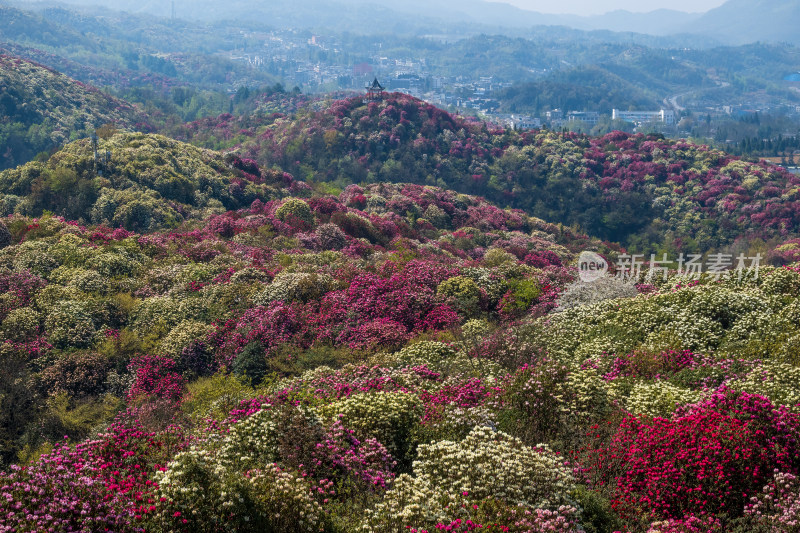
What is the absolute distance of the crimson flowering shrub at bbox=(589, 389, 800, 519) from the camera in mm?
9156

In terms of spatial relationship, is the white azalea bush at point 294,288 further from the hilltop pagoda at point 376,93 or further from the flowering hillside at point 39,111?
the flowering hillside at point 39,111

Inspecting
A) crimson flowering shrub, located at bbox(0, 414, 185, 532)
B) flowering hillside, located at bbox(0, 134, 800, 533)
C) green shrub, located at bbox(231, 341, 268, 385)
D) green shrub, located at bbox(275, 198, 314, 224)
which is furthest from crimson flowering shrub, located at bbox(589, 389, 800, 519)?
green shrub, located at bbox(275, 198, 314, 224)

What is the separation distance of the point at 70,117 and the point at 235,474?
247 ft

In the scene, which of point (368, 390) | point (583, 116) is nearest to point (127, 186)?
point (368, 390)

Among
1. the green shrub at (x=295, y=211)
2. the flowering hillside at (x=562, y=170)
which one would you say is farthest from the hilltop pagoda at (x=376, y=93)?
the green shrub at (x=295, y=211)

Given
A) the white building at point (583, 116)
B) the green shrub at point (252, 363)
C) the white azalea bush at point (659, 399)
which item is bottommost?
the green shrub at point (252, 363)

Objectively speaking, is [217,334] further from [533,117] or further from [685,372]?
[533,117]

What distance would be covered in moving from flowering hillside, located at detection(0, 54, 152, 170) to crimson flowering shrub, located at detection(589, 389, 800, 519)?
231 ft

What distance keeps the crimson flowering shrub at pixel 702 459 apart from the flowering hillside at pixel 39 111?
70.3 m

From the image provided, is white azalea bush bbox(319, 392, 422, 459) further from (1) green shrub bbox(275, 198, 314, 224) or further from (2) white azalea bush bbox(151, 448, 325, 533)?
(1) green shrub bbox(275, 198, 314, 224)

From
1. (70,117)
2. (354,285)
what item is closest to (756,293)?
(354,285)

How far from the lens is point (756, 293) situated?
17.8 meters

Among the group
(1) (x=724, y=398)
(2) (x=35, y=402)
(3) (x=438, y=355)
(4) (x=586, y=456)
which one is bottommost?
(2) (x=35, y=402)

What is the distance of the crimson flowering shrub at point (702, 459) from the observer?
9156 mm
